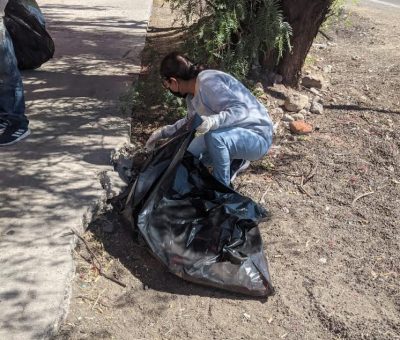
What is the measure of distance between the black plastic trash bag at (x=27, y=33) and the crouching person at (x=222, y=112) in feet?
8.35

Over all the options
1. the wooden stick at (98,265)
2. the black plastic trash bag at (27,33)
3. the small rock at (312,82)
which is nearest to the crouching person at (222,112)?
the wooden stick at (98,265)

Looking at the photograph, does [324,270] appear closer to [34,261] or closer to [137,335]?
[137,335]

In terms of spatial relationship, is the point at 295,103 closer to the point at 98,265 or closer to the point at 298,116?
the point at 298,116

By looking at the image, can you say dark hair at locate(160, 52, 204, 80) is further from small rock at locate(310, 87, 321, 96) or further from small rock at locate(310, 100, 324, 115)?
small rock at locate(310, 87, 321, 96)

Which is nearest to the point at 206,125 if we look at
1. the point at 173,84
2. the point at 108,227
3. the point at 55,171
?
the point at 173,84

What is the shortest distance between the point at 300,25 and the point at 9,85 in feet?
8.75

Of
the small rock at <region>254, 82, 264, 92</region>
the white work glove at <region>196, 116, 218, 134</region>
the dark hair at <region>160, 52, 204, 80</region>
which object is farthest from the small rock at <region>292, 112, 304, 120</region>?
the white work glove at <region>196, 116, 218, 134</region>

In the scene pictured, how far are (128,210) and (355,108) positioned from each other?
290cm

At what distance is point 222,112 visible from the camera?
3258 mm

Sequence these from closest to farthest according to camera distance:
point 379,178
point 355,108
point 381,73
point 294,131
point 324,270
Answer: point 324,270
point 379,178
point 294,131
point 355,108
point 381,73

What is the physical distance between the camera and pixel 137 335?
2.49 m

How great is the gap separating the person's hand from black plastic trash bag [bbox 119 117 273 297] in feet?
0.20

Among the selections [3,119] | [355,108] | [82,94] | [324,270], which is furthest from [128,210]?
[355,108]

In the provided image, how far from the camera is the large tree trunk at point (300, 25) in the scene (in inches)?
193
